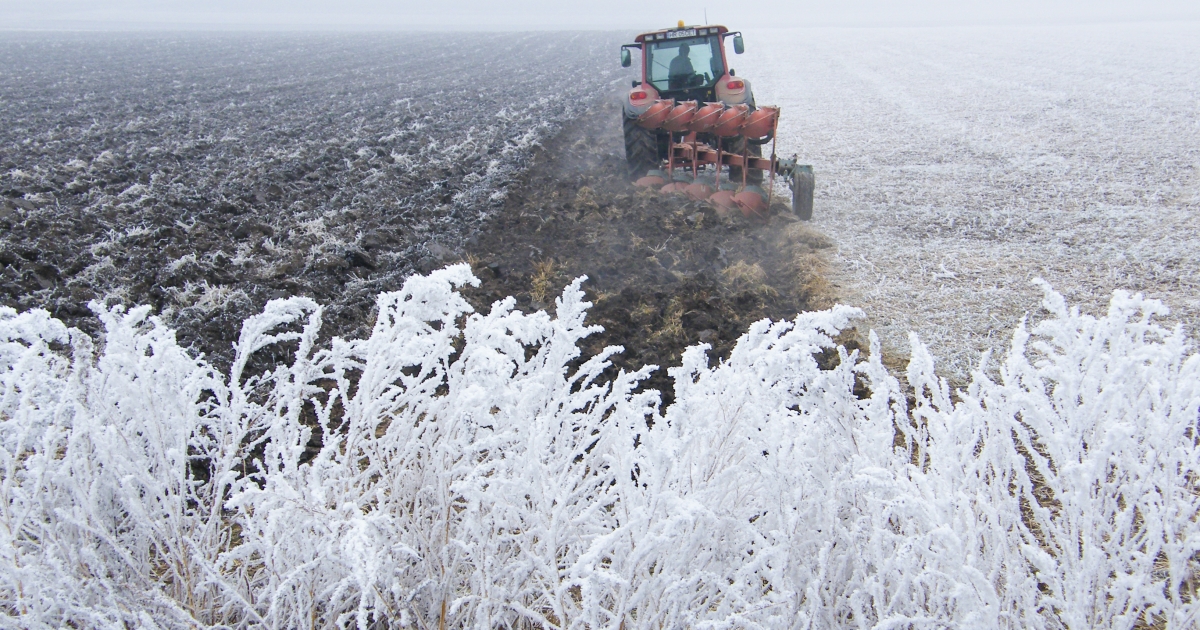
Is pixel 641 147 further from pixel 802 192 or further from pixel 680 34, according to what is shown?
pixel 802 192

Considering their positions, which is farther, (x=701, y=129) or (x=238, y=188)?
(x=238, y=188)

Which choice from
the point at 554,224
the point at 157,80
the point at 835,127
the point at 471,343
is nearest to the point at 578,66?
the point at 157,80

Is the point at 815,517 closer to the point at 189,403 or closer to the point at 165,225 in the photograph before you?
the point at 189,403

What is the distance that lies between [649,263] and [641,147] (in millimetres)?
2996

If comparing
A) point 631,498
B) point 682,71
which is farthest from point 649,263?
point 682,71

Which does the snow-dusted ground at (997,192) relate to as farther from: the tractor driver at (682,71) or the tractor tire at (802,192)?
the tractor driver at (682,71)

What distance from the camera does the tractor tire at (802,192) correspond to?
690 centimetres

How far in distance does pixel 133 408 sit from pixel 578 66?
25.1m

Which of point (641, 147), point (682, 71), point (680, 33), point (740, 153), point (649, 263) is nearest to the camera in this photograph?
point (649, 263)

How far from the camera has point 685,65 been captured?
912cm

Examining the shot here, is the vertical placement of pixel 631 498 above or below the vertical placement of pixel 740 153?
below

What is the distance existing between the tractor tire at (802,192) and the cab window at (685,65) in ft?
8.70

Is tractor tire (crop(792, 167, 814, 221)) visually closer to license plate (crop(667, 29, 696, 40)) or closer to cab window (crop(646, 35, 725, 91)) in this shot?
cab window (crop(646, 35, 725, 91))

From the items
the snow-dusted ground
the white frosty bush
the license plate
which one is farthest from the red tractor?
the white frosty bush
